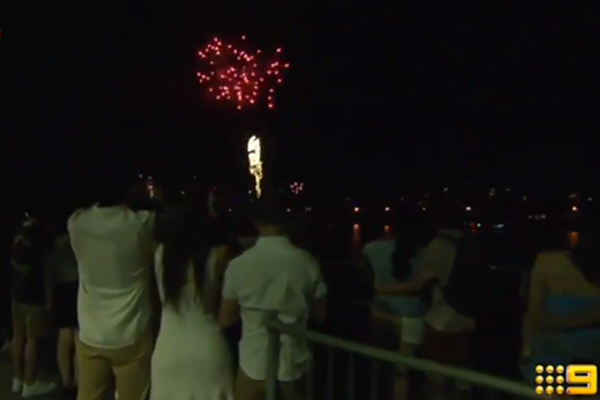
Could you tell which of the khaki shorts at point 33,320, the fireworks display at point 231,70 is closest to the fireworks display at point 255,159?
the fireworks display at point 231,70

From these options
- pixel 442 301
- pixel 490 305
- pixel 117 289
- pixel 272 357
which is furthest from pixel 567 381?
pixel 490 305

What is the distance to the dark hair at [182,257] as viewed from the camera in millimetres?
6199

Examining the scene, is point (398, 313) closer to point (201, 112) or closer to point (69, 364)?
point (69, 364)

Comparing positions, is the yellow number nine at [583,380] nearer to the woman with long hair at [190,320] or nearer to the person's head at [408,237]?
the woman with long hair at [190,320]

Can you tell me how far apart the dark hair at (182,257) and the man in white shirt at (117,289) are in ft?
1.33

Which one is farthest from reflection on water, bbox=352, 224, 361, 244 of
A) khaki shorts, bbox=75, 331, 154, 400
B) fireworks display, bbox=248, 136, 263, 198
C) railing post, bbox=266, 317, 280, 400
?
railing post, bbox=266, 317, 280, 400

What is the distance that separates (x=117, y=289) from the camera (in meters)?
6.63

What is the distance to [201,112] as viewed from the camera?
5781 cm

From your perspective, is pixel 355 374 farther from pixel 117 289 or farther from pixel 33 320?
pixel 33 320

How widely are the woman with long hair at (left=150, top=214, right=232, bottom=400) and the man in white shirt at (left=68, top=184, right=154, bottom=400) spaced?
389 millimetres

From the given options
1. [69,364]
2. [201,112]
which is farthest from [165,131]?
[69,364]

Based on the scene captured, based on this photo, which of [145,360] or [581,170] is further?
[581,170]

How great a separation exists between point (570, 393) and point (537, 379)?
0.16 metres

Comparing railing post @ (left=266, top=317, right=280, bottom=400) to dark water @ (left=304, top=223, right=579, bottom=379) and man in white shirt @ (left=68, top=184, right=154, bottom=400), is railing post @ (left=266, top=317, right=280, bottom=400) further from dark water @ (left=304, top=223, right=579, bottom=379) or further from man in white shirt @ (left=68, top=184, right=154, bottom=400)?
dark water @ (left=304, top=223, right=579, bottom=379)
